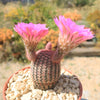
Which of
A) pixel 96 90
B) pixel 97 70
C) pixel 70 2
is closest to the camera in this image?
pixel 96 90

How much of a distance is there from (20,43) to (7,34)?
0.37 metres

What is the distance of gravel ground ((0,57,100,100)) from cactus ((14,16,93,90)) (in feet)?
3.72

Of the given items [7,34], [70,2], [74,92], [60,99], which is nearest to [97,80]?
[74,92]

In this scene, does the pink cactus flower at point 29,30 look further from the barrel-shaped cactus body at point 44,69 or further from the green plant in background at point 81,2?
the green plant in background at point 81,2

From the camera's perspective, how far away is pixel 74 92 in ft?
4.01

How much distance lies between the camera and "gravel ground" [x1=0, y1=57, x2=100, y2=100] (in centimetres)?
207

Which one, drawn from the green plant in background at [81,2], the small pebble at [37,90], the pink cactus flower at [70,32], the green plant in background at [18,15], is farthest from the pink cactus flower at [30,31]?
the green plant in background at [81,2]

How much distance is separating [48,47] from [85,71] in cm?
170

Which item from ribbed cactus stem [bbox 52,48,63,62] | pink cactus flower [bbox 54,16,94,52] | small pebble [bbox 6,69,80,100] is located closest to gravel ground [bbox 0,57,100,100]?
small pebble [bbox 6,69,80,100]

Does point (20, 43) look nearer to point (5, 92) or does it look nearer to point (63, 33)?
point (5, 92)

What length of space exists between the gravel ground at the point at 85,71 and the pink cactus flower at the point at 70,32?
1375 millimetres

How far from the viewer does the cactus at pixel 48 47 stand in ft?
2.62

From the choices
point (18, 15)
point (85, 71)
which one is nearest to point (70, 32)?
point (85, 71)

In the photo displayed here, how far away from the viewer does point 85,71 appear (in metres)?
2.57
